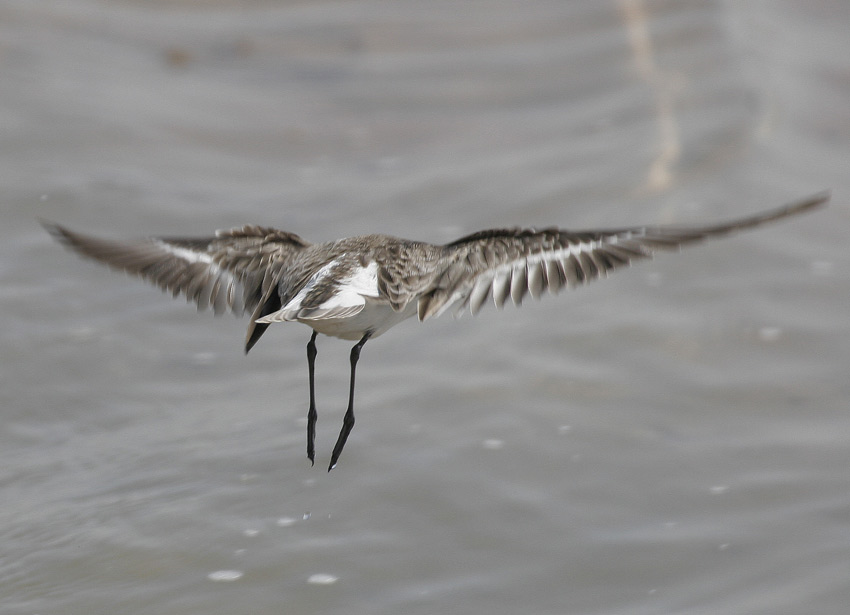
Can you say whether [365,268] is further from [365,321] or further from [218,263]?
[218,263]

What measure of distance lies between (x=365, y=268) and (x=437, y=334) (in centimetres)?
335

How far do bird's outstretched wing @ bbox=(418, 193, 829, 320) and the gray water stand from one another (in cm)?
170

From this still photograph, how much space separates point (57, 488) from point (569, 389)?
309 cm

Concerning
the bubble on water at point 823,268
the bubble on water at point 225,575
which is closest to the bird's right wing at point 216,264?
the bubble on water at point 225,575

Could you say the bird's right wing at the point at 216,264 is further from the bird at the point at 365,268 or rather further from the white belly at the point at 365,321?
the white belly at the point at 365,321

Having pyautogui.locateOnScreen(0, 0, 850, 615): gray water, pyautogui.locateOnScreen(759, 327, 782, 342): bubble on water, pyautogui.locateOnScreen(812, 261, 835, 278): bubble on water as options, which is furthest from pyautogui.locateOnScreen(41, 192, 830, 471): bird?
pyautogui.locateOnScreen(812, 261, 835, 278): bubble on water

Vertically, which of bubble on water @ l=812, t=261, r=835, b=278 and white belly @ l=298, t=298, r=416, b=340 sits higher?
bubble on water @ l=812, t=261, r=835, b=278

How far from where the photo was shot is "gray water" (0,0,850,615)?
6152 mm

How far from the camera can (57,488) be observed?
22.0ft

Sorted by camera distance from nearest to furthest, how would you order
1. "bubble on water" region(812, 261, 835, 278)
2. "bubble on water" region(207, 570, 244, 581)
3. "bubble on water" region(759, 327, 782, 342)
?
"bubble on water" region(207, 570, 244, 581) → "bubble on water" region(759, 327, 782, 342) → "bubble on water" region(812, 261, 835, 278)

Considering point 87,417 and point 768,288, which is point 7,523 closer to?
point 87,417

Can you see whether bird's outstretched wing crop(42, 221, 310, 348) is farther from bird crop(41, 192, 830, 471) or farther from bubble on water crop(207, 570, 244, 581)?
bubble on water crop(207, 570, 244, 581)

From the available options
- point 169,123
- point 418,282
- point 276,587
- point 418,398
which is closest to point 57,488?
point 276,587

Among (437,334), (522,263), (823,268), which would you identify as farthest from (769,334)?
(522,263)
